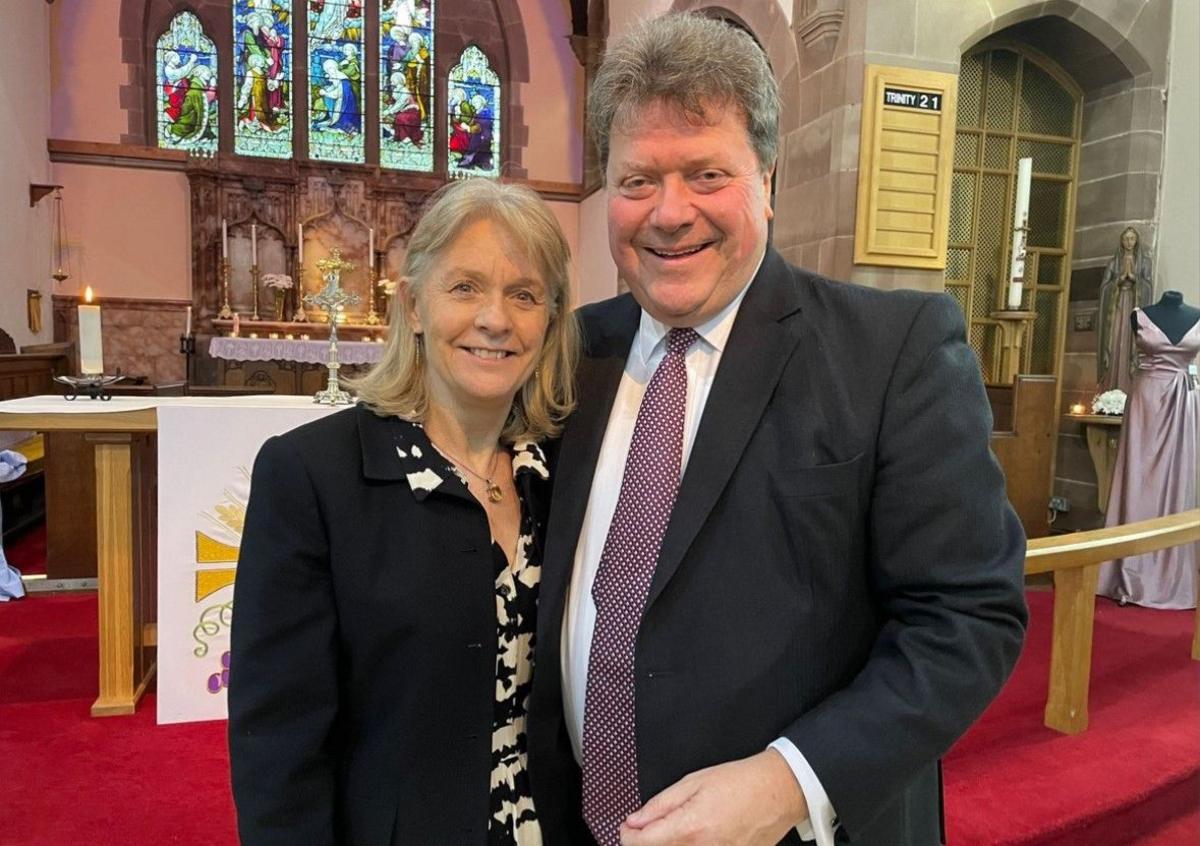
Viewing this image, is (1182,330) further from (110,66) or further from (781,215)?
(110,66)

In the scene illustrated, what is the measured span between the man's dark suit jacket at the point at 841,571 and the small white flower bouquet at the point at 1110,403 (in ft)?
14.0

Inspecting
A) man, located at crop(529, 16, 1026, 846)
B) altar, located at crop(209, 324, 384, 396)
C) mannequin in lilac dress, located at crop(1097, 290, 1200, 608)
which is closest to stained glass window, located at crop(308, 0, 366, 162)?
altar, located at crop(209, 324, 384, 396)

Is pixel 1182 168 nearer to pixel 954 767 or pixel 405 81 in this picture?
pixel 954 767

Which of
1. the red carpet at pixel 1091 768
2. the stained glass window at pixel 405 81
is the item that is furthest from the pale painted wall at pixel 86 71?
the red carpet at pixel 1091 768

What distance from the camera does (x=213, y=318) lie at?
932 cm

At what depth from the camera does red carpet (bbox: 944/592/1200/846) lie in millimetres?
2238

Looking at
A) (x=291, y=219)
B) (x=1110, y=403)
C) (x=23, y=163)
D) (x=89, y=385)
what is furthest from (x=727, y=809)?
(x=291, y=219)

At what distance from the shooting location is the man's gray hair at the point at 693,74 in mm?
1043

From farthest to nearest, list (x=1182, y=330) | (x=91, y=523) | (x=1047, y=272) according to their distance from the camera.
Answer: (x=1047, y=272) < (x=1182, y=330) < (x=91, y=523)

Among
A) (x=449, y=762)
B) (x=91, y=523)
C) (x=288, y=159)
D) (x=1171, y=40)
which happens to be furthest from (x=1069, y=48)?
(x=288, y=159)

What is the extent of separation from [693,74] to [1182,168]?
5.05m

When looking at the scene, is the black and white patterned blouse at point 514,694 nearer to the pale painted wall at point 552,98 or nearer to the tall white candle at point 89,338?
the tall white candle at point 89,338

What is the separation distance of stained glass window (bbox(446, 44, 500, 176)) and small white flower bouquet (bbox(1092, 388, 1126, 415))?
26.0 ft

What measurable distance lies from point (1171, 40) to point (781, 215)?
2517 mm
